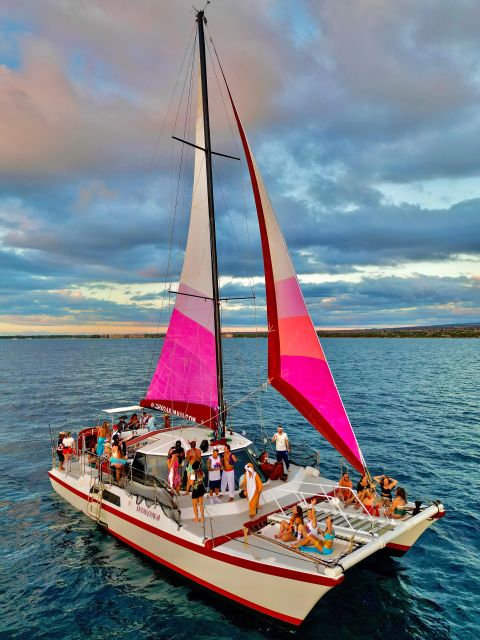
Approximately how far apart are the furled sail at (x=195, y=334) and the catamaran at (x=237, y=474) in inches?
1.8

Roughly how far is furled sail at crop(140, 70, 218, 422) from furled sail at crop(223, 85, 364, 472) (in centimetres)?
324

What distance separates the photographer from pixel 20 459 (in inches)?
1022

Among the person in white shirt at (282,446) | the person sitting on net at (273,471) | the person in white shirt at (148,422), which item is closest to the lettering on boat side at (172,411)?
the person in white shirt at (148,422)

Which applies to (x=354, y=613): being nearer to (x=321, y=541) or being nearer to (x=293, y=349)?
(x=321, y=541)

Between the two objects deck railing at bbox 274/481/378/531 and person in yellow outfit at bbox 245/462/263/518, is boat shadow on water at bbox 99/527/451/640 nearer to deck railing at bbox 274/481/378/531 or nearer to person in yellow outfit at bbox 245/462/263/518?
deck railing at bbox 274/481/378/531

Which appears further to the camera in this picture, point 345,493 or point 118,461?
point 118,461

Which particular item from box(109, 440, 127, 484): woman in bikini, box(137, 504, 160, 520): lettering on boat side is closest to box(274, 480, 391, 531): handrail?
box(137, 504, 160, 520): lettering on boat side

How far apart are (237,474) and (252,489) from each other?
139 cm

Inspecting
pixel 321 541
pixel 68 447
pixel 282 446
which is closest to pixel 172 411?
pixel 282 446

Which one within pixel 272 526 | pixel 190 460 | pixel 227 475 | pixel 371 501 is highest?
pixel 190 460

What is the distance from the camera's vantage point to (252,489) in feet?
40.5

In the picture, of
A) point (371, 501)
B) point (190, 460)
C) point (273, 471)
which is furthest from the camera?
A: point (273, 471)

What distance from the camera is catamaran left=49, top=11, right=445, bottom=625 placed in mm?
10133

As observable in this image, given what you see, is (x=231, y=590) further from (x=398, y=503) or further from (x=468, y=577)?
(x=468, y=577)
